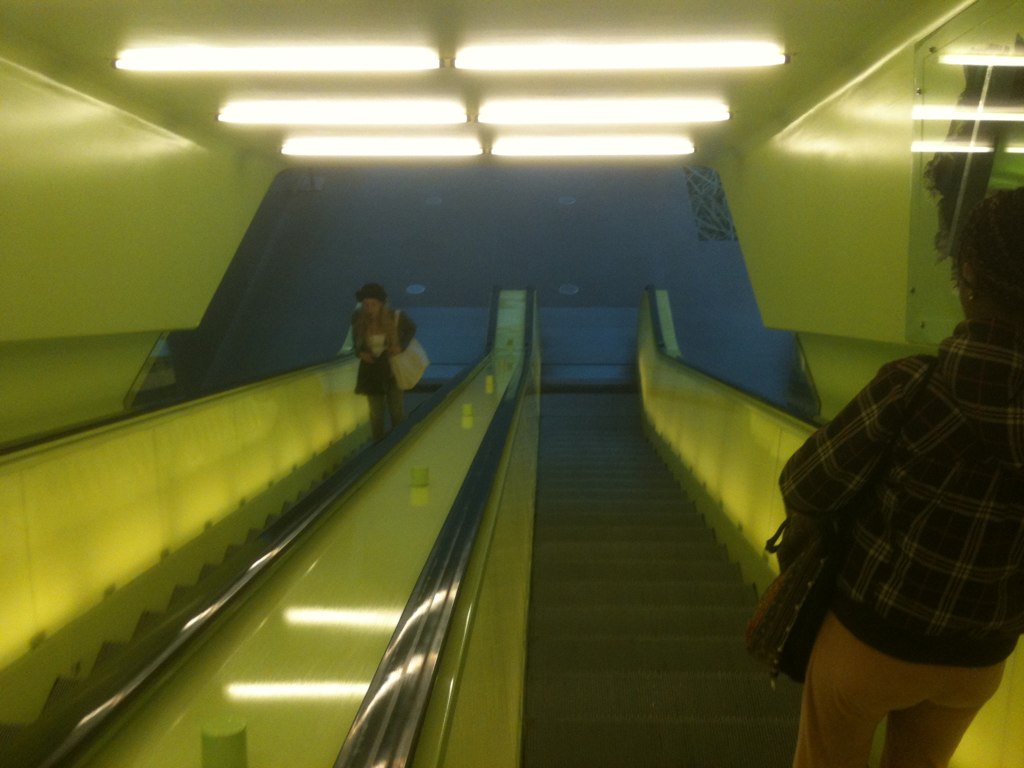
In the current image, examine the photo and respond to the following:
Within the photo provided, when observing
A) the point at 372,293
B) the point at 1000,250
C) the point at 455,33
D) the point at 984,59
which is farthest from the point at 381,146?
the point at 1000,250

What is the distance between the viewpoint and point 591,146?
289 inches

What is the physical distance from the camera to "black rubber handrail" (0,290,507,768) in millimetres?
1411

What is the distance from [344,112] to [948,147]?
413cm

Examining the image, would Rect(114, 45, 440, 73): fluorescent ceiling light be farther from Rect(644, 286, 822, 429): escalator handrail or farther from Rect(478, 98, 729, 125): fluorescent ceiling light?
Rect(644, 286, 822, 429): escalator handrail

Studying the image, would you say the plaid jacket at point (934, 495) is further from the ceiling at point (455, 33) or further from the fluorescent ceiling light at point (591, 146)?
the fluorescent ceiling light at point (591, 146)

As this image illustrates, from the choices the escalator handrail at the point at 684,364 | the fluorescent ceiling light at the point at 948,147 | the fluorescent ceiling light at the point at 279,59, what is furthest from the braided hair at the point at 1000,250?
the fluorescent ceiling light at the point at 279,59

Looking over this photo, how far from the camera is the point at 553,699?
3.91 meters

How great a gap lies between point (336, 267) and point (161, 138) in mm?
9258

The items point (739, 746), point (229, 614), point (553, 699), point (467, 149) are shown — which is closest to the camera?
point (229, 614)

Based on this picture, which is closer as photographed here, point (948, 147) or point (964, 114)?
point (964, 114)

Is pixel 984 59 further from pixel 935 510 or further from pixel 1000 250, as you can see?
pixel 935 510

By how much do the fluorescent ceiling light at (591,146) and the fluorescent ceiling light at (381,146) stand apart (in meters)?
0.32

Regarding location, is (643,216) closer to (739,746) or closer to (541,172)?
(541,172)

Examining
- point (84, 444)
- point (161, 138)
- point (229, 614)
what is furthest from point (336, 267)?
point (229, 614)
